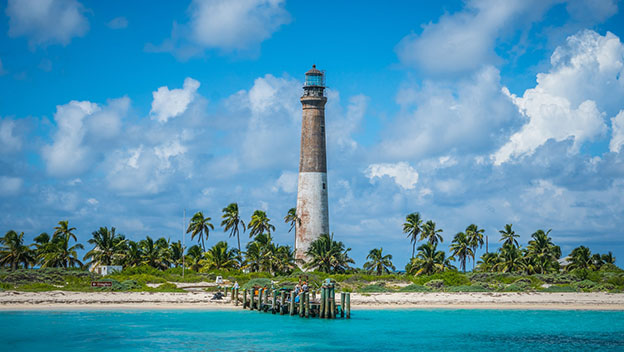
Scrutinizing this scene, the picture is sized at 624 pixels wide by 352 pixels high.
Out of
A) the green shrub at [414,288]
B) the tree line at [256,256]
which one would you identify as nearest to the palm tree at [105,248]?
the tree line at [256,256]

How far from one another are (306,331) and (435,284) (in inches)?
936

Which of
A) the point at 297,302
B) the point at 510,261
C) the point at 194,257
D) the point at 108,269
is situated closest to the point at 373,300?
the point at 297,302

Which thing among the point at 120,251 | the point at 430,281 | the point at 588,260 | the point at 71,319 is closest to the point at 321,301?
the point at 71,319

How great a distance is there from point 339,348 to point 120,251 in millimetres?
41348

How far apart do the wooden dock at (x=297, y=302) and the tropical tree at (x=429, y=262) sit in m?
20.7

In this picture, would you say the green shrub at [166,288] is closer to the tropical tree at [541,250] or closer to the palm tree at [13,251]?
the palm tree at [13,251]

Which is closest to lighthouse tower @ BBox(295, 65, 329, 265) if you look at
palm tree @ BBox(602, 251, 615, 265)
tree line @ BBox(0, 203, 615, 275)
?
tree line @ BBox(0, 203, 615, 275)

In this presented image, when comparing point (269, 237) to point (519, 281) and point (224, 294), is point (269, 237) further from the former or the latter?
point (519, 281)

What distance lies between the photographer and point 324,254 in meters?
62.8

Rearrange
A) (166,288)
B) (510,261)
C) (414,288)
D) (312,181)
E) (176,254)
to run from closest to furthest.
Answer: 1. (166,288)
2. (414,288)
3. (312,181)
4. (510,261)
5. (176,254)

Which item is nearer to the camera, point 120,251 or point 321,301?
point 321,301

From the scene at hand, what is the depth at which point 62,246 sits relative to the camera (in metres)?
66.8

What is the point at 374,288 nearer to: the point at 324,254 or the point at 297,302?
the point at 324,254

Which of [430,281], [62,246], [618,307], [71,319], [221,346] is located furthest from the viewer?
[62,246]
